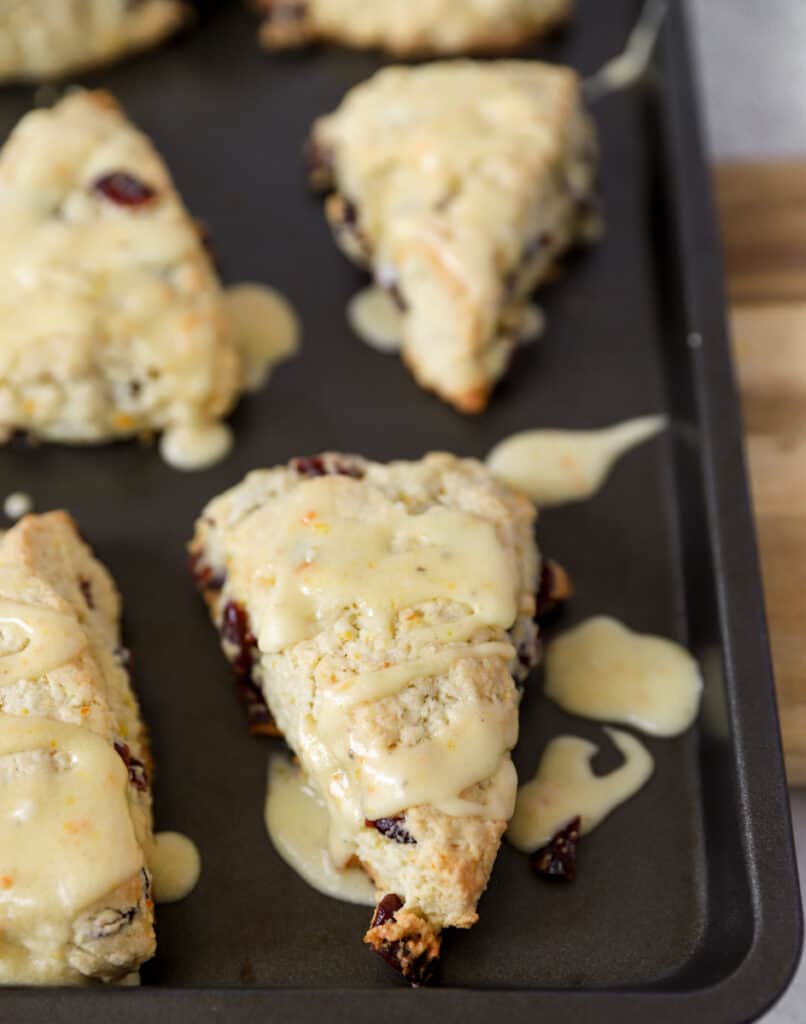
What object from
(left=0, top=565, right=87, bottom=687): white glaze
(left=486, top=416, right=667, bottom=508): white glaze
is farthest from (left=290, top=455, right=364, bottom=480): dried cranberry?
(left=0, top=565, right=87, bottom=687): white glaze

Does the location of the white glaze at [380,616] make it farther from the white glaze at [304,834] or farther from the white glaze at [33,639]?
the white glaze at [33,639]

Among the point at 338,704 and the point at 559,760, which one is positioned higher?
the point at 338,704

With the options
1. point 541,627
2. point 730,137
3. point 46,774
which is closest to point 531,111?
point 730,137

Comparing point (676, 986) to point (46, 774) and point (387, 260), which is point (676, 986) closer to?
point (46, 774)

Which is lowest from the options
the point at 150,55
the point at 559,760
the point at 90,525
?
the point at 559,760

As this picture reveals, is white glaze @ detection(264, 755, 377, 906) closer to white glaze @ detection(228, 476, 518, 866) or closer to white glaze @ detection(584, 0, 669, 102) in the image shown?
white glaze @ detection(228, 476, 518, 866)

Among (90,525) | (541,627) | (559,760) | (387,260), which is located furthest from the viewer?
(387,260)

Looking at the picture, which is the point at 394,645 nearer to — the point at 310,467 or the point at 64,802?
the point at 310,467

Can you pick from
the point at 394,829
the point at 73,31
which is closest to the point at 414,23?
the point at 73,31
